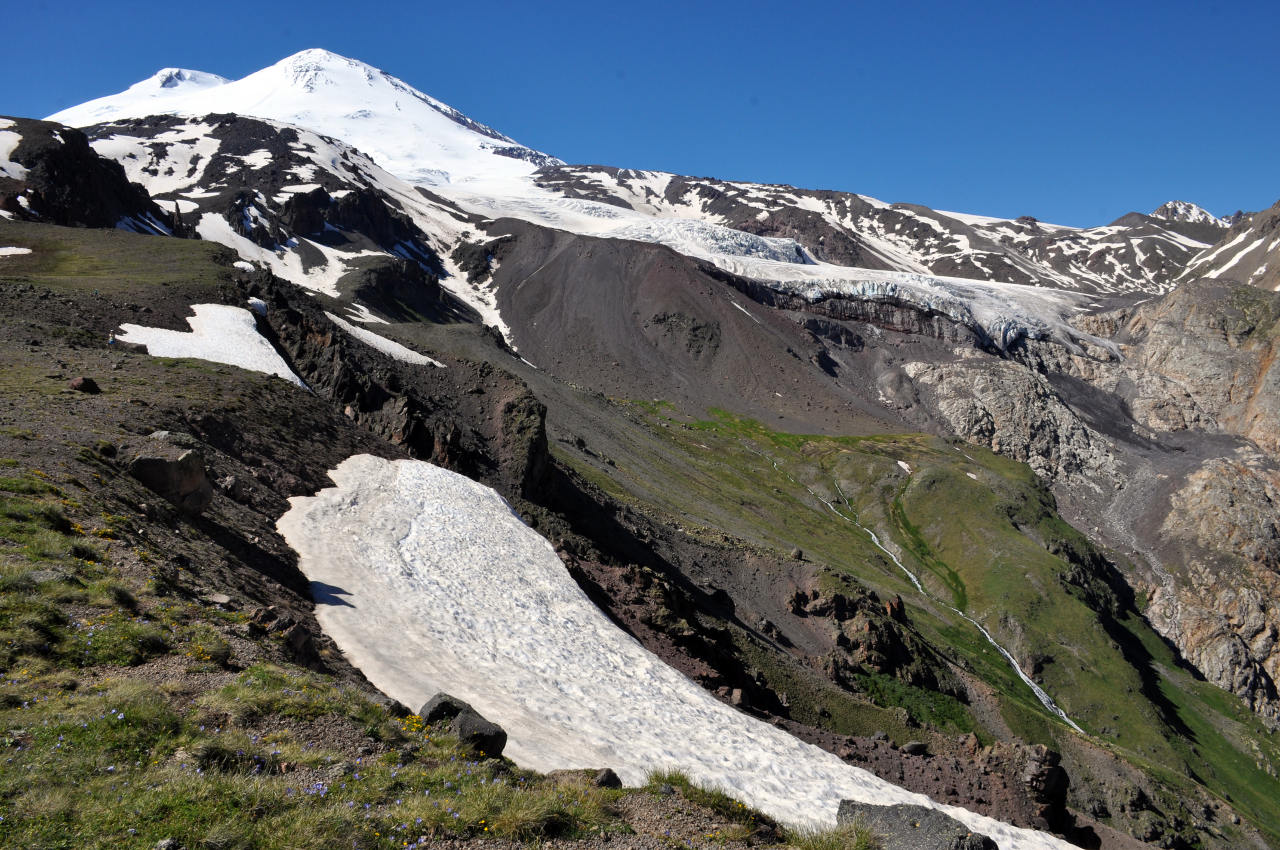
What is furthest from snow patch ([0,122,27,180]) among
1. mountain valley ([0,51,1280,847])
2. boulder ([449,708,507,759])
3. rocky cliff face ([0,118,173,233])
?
boulder ([449,708,507,759])

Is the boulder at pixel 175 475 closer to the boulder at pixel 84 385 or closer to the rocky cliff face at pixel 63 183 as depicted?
the boulder at pixel 84 385

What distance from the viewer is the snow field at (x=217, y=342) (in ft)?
112

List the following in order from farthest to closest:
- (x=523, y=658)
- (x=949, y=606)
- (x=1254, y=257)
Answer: (x=1254, y=257) → (x=949, y=606) → (x=523, y=658)

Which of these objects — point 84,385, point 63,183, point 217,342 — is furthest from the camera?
point 63,183

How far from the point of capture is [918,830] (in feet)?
36.6

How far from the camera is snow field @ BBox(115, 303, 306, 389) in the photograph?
34000 millimetres

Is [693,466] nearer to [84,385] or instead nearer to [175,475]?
[84,385]

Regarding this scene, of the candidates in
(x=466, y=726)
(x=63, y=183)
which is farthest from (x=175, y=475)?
(x=63, y=183)

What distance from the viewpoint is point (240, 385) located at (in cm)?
2881

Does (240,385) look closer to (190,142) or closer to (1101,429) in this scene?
(1101,429)

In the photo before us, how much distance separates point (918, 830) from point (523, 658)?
1221cm

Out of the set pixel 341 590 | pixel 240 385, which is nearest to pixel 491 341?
pixel 240 385

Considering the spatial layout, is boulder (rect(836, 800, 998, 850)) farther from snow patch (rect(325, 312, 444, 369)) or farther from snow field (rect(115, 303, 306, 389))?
snow patch (rect(325, 312, 444, 369))

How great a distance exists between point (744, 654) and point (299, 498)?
20.2 meters
